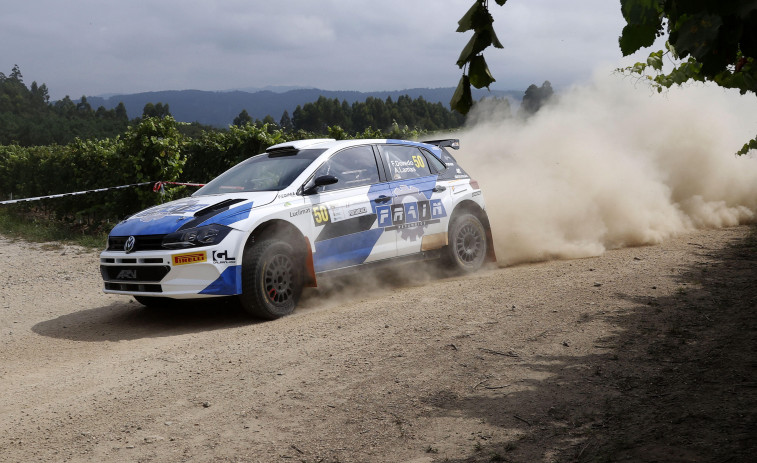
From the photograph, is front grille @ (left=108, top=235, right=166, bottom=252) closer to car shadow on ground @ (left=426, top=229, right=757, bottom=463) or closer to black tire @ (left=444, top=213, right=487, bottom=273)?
car shadow on ground @ (left=426, top=229, right=757, bottom=463)

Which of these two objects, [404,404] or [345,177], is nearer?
[404,404]

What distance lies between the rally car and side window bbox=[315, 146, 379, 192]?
0.6 inches

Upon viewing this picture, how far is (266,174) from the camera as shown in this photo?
8.73 m

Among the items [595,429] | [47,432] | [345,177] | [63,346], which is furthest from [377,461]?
[345,177]

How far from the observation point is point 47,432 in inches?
193

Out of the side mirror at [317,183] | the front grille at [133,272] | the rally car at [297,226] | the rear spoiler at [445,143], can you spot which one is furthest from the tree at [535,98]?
the front grille at [133,272]

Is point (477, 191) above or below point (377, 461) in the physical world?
above

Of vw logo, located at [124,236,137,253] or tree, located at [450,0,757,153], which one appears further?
vw logo, located at [124,236,137,253]

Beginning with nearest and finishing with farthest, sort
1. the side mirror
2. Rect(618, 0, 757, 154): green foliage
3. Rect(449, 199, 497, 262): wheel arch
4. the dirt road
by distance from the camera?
Rect(618, 0, 757, 154): green foliage, the dirt road, the side mirror, Rect(449, 199, 497, 262): wheel arch

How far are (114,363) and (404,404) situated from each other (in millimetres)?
2812

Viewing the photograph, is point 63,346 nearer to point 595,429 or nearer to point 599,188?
point 595,429

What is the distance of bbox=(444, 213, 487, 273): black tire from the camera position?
9.74 m

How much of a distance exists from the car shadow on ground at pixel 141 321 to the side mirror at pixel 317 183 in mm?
1523

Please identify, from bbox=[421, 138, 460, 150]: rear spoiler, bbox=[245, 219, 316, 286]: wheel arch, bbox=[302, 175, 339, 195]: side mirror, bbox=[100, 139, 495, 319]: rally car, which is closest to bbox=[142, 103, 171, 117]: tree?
bbox=[421, 138, 460, 150]: rear spoiler
